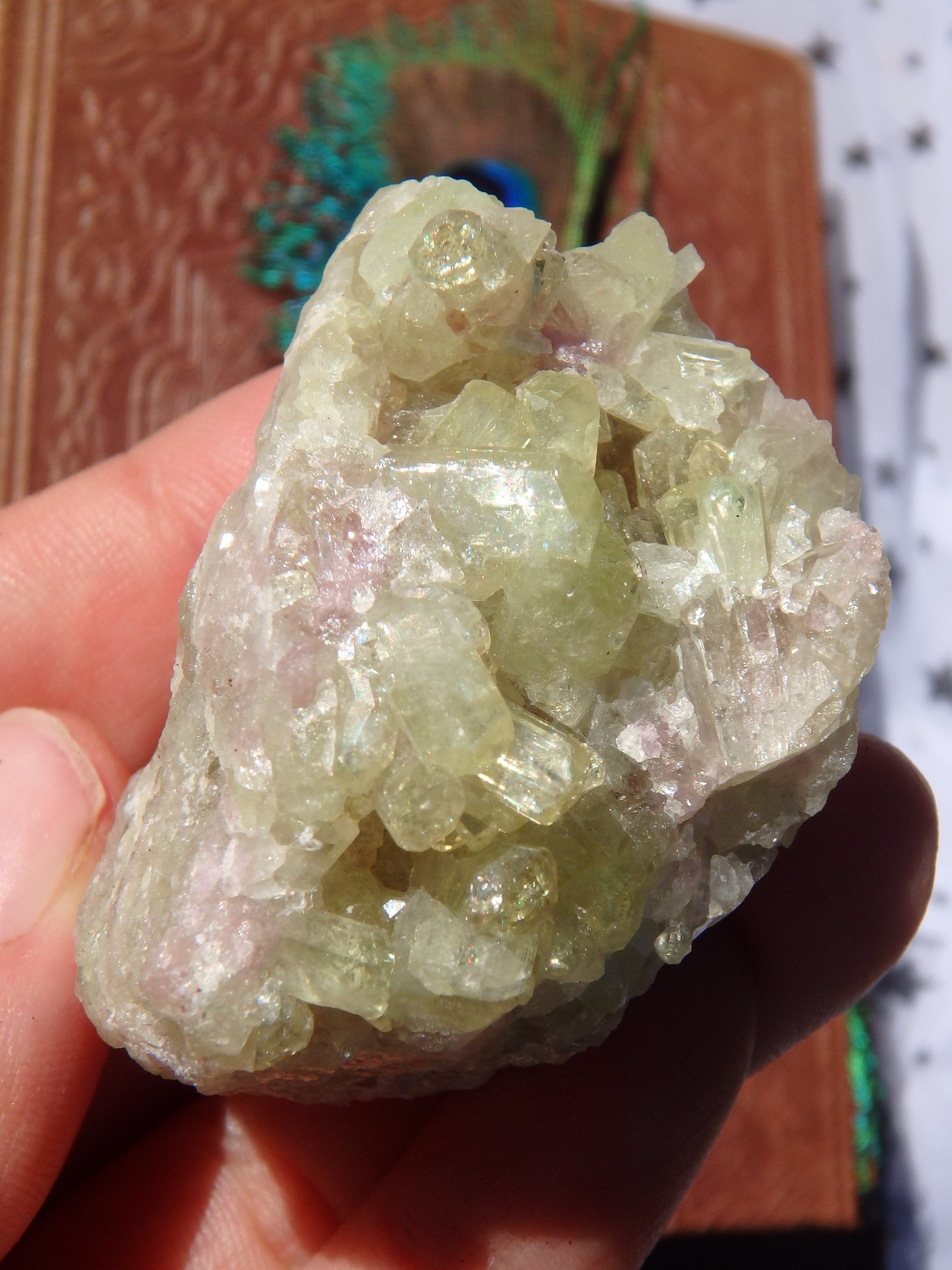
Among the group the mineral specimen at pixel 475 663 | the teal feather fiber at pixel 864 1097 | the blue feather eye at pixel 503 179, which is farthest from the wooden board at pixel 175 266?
the mineral specimen at pixel 475 663

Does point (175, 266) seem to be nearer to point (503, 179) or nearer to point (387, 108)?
point (387, 108)

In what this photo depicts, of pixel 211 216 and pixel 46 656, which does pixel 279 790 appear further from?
pixel 211 216

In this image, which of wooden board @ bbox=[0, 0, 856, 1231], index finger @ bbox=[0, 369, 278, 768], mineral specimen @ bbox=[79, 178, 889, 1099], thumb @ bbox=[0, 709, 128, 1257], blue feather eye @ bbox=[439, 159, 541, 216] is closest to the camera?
mineral specimen @ bbox=[79, 178, 889, 1099]

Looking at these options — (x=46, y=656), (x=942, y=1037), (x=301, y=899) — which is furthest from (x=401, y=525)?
(x=942, y=1037)

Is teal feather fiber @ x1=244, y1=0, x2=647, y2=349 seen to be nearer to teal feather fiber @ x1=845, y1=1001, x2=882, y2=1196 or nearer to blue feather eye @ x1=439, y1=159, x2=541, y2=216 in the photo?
blue feather eye @ x1=439, y1=159, x2=541, y2=216

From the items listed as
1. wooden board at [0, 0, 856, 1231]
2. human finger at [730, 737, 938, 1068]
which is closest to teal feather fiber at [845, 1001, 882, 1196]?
wooden board at [0, 0, 856, 1231]

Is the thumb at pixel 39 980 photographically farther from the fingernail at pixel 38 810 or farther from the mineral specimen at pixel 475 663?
the mineral specimen at pixel 475 663

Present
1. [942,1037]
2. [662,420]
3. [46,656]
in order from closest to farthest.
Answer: [662,420], [46,656], [942,1037]
